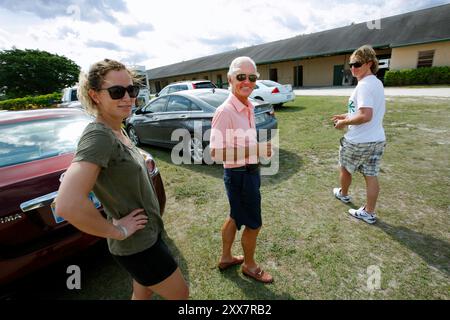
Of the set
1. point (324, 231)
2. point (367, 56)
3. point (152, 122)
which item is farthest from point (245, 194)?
point (152, 122)

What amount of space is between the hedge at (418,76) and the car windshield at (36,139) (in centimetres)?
2110

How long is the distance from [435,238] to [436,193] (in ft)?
3.62

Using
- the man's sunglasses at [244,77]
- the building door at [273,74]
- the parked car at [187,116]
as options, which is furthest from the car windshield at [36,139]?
the building door at [273,74]

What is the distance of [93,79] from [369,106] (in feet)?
8.18

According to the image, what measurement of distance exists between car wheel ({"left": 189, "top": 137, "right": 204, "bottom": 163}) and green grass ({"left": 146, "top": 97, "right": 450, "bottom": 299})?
27 centimetres

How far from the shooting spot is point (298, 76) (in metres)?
26.7

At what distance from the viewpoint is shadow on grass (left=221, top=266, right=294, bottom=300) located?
2078 millimetres

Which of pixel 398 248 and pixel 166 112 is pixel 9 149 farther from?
pixel 398 248

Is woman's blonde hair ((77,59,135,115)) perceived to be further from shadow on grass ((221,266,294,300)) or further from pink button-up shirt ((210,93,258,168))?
shadow on grass ((221,266,294,300))

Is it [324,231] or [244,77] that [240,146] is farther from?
Result: [324,231]

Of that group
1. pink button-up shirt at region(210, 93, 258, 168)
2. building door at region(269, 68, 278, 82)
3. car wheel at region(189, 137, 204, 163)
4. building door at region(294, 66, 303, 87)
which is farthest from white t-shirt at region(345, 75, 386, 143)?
building door at region(269, 68, 278, 82)

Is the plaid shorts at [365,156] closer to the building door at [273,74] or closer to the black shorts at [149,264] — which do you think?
the black shorts at [149,264]
